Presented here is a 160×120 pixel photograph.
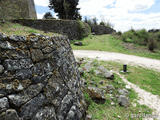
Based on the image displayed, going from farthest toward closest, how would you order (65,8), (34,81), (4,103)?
(65,8)
(34,81)
(4,103)

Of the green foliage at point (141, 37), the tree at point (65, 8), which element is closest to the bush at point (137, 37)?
the green foliage at point (141, 37)

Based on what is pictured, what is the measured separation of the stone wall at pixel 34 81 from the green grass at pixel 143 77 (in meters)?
4.77

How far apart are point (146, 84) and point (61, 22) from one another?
549 inches

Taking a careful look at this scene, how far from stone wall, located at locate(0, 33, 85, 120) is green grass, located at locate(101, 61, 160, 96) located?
4767 mm

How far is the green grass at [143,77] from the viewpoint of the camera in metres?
6.05

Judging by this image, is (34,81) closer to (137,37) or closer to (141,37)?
(137,37)

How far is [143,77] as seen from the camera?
700cm

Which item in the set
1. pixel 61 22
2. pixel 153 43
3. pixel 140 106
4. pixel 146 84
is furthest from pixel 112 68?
pixel 61 22

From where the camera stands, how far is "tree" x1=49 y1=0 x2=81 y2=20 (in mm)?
20245

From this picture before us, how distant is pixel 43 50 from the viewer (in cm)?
271

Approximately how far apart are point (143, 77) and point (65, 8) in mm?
18500

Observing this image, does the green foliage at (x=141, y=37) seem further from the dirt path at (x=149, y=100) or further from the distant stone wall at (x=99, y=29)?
the dirt path at (x=149, y=100)

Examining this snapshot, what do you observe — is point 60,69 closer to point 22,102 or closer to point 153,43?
point 22,102

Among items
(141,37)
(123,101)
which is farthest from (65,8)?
(123,101)
